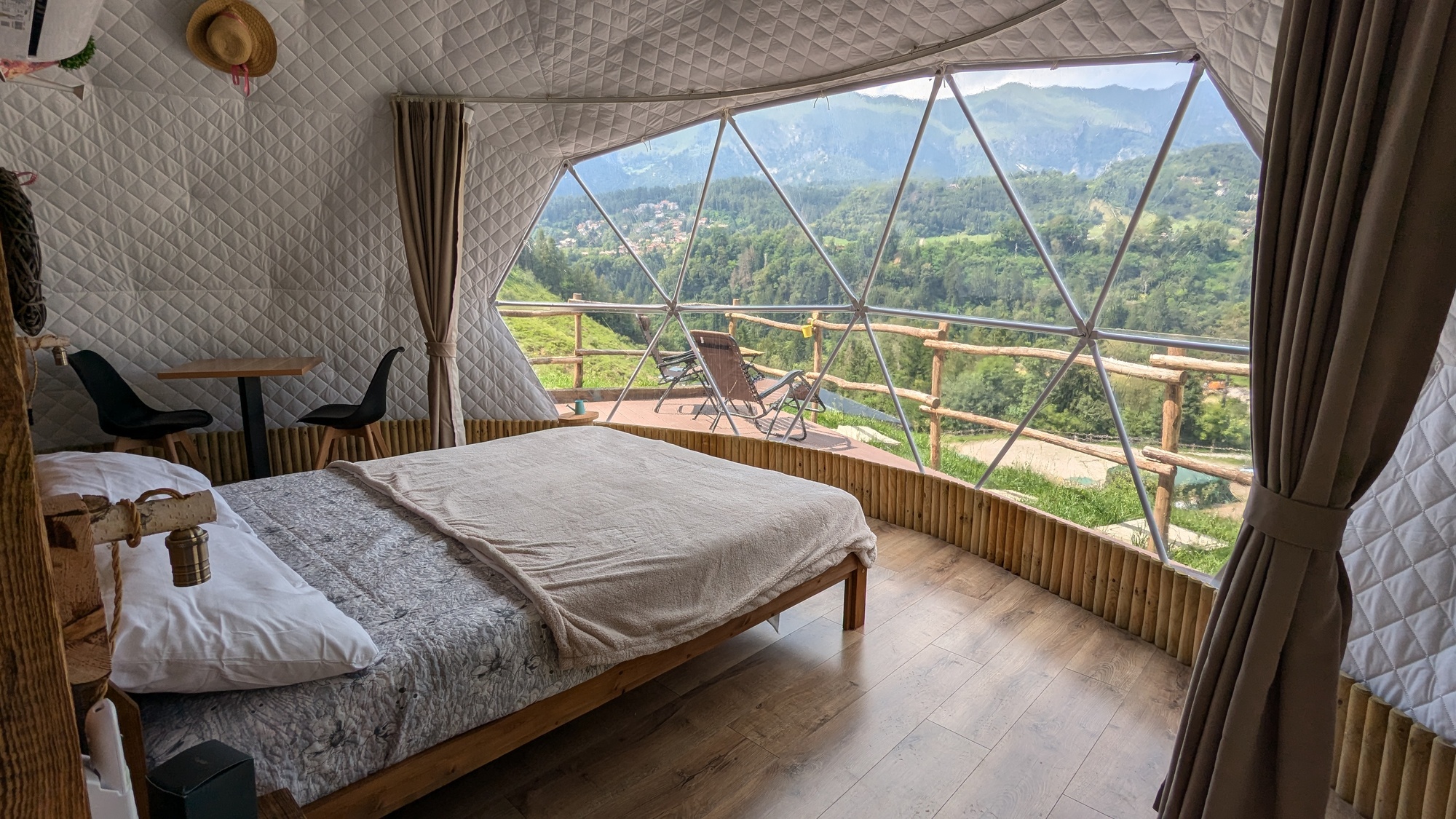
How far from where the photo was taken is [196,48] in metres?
3.84

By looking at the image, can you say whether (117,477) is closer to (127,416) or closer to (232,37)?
(127,416)

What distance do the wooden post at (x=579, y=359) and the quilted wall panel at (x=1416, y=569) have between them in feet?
17.5

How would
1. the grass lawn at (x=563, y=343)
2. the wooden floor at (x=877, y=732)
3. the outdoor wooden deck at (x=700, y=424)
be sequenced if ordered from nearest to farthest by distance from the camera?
the wooden floor at (x=877, y=732)
the outdoor wooden deck at (x=700, y=424)
the grass lawn at (x=563, y=343)

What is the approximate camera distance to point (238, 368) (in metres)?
4.29

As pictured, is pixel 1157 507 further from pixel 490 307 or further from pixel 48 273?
pixel 48 273

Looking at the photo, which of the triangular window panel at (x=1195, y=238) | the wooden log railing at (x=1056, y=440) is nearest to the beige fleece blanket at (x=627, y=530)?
the wooden log railing at (x=1056, y=440)

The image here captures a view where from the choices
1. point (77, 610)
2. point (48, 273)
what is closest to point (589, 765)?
point (77, 610)

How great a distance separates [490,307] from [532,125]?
1.37 metres

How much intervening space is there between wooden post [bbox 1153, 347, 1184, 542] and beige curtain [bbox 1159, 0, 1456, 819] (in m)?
2.33

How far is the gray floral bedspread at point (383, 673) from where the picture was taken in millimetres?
1661

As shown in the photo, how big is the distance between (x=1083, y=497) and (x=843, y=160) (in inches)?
110

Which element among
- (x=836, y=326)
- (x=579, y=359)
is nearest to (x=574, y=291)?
(x=579, y=359)

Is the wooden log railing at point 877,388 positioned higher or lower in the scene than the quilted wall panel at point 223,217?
lower

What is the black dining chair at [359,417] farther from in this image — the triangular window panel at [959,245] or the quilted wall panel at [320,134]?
the triangular window panel at [959,245]
